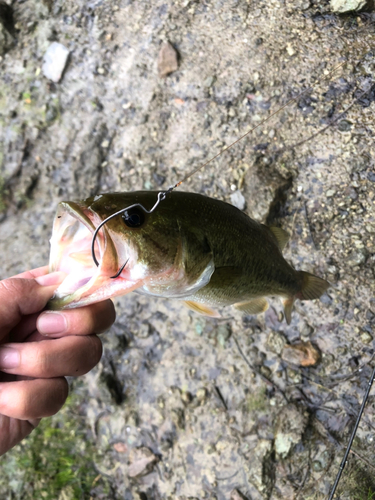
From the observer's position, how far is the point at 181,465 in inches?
136

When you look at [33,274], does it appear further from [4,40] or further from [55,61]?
[4,40]

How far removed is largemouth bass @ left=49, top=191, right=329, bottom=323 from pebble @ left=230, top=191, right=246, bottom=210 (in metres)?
1.20

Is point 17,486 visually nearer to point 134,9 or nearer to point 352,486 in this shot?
point 352,486

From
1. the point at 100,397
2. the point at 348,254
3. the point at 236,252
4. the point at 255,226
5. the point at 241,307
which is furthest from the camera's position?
the point at 100,397

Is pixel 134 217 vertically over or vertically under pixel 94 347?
over

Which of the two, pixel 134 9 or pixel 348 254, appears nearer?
pixel 348 254

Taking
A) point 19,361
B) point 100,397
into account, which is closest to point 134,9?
point 19,361

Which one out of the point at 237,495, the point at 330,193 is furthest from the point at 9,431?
the point at 330,193

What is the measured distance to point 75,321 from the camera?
187 centimetres

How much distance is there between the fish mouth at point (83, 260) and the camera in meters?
1.62

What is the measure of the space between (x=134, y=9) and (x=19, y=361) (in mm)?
3826

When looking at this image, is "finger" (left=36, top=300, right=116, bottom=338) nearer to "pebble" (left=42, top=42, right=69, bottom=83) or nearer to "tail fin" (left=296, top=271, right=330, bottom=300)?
"tail fin" (left=296, top=271, right=330, bottom=300)

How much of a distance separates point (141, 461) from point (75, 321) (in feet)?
7.92

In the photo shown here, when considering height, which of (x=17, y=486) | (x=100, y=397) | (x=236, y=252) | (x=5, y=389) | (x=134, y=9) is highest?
(x=134, y=9)
